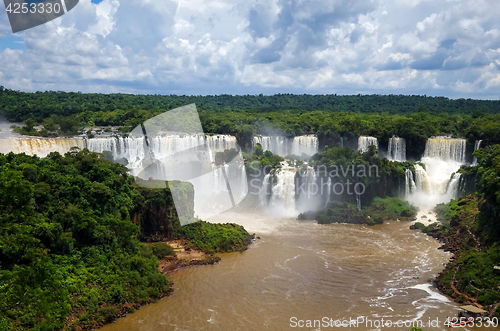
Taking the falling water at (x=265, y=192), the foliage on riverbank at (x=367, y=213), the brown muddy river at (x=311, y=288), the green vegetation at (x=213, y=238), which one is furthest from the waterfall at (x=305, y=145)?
the green vegetation at (x=213, y=238)

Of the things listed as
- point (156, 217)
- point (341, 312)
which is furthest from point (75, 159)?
point (341, 312)

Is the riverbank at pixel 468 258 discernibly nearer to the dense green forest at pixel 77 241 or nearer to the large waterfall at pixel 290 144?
the dense green forest at pixel 77 241

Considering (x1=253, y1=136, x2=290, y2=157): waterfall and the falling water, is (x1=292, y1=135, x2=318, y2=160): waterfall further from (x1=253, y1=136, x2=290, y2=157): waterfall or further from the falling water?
the falling water

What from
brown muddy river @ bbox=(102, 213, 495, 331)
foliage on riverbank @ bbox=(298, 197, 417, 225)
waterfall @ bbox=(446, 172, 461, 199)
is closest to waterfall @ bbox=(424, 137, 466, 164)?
waterfall @ bbox=(446, 172, 461, 199)

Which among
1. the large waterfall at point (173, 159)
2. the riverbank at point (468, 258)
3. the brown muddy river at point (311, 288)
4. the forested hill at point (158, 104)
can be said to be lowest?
the brown muddy river at point (311, 288)

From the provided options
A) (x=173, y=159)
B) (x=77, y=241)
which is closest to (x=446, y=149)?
(x=173, y=159)

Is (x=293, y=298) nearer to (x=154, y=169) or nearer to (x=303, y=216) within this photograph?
(x=303, y=216)
